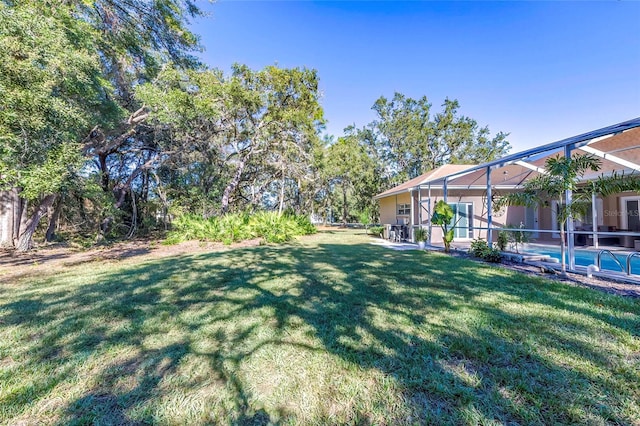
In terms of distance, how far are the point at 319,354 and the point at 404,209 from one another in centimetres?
1354

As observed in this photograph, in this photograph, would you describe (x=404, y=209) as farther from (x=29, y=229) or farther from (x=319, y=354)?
(x=29, y=229)

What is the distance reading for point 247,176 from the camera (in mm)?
21312

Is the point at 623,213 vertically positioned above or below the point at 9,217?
above

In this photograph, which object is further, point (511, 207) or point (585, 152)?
point (511, 207)

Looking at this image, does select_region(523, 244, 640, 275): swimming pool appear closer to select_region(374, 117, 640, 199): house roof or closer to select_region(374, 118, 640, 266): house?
select_region(374, 118, 640, 266): house

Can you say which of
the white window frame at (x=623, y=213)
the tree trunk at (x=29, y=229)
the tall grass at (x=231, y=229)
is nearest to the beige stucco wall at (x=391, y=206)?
the tall grass at (x=231, y=229)

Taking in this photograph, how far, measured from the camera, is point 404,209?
15.1m

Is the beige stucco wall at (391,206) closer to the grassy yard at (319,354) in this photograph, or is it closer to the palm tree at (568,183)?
the palm tree at (568,183)

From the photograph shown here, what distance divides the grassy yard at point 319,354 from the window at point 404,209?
9.69m

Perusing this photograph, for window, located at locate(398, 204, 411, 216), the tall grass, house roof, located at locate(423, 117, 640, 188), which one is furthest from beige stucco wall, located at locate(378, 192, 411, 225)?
the tall grass

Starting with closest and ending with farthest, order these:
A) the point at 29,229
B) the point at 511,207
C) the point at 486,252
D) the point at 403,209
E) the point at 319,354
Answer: the point at 319,354 → the point at 486,252 → the point at 29,229 → the point at 511,207 → the point at 403,209

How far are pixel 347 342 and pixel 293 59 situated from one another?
16.1m

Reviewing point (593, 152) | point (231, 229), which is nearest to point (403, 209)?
point (593, 152)

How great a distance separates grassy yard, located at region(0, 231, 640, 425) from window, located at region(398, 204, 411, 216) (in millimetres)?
9690
